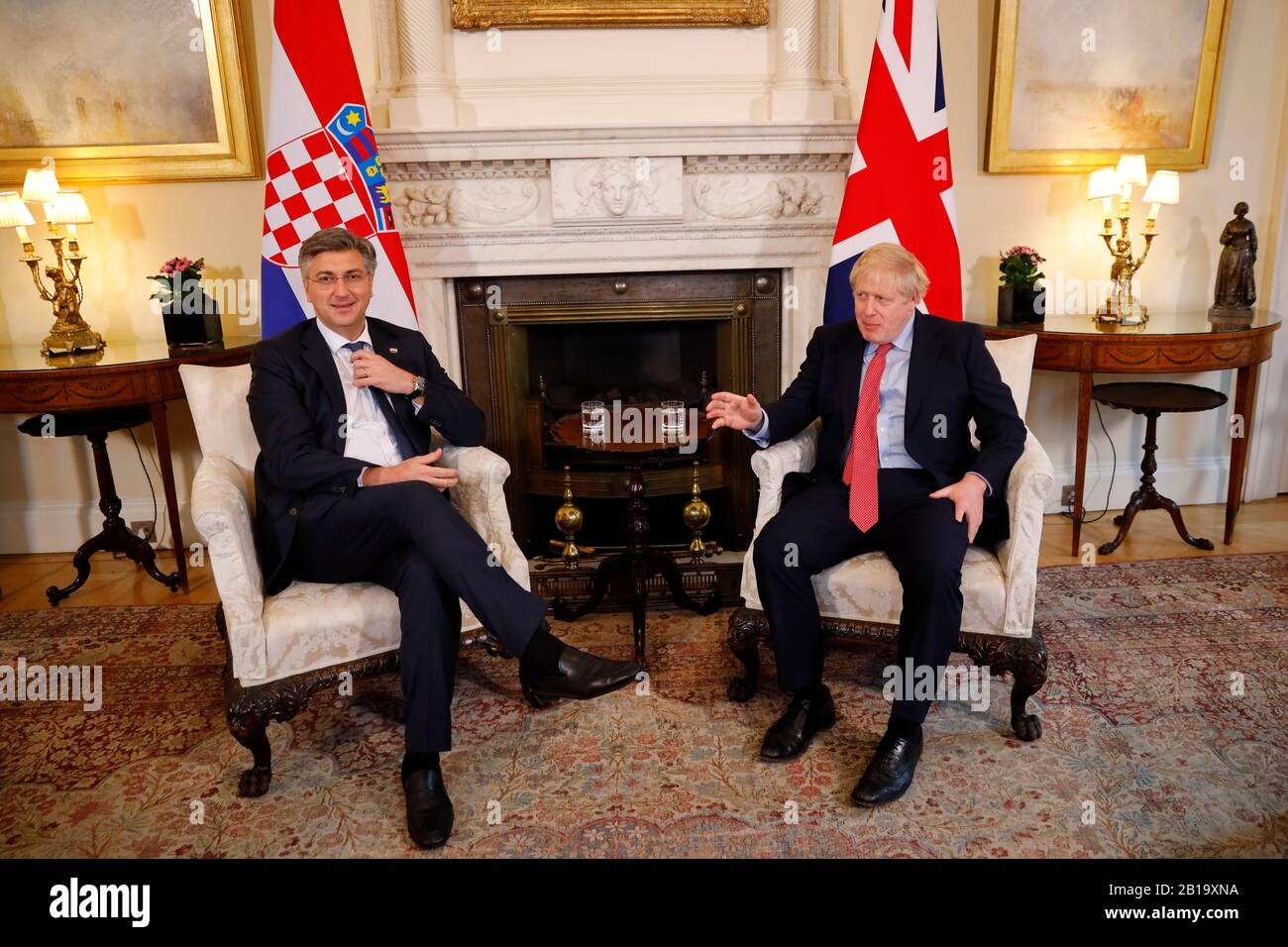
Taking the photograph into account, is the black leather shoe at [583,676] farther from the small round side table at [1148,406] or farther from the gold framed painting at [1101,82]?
the gold framed painting at [1101,82]

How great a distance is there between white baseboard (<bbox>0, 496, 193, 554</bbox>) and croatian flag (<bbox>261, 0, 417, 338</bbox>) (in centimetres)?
133

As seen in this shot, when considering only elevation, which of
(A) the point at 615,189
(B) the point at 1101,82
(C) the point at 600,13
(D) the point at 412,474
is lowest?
(D) the point at 412,474

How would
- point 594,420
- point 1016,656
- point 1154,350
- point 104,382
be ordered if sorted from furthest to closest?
point 1154,350 → point 104,382 → point 594,420 → point 1016,656

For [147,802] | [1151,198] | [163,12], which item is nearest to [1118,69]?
[1151,198]

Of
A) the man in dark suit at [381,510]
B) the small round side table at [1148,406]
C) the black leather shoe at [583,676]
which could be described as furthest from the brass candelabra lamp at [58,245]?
the small round side table at [1148,406]

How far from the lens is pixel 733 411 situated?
2.59 metres

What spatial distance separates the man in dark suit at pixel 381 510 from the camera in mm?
2225

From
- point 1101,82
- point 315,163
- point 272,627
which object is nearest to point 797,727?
point 272,627

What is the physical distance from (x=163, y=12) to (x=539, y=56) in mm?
1482

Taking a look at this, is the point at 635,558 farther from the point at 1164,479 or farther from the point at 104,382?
the point at 1164,479

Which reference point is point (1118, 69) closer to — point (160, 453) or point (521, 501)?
point (521, 501)

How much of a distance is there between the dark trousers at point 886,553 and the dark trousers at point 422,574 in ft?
2.05

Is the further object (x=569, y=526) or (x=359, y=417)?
(x=569, y=526)

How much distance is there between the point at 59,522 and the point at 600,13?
3.15m
